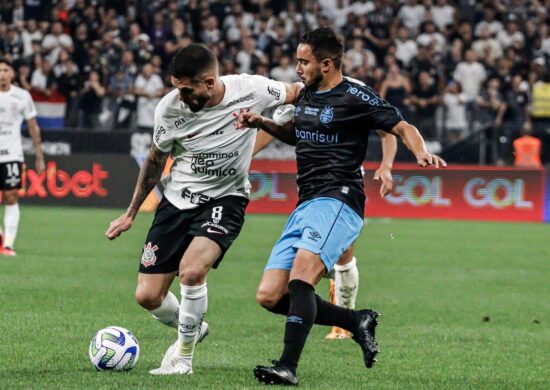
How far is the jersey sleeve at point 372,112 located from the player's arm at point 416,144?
59 millimetres

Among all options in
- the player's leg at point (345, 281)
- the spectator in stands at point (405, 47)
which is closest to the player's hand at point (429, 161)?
the player's leg at point (345, 281)

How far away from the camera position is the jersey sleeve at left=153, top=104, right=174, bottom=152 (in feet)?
24.3

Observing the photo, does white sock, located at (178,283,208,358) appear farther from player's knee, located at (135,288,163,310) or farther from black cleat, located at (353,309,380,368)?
black cleat, located at (353,309,380,368)

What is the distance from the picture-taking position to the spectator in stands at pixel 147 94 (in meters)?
22.8

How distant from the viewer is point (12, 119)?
1479 centimetres

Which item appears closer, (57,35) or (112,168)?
(112,168)

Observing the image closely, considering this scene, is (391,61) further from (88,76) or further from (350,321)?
(350,321)

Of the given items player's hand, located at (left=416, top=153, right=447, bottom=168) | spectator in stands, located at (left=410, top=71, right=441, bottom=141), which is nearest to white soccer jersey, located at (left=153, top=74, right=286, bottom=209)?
player's hand, located at (left=416, top=153, right=447, bottom=168)

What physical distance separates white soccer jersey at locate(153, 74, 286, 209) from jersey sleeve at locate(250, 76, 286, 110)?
10 cm

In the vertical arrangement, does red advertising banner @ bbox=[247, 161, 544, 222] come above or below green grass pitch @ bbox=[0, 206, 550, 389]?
below

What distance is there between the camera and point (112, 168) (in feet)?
73.6

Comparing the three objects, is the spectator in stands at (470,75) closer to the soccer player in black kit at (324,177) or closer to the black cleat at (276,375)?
the soccer player in black kit at (324,177)

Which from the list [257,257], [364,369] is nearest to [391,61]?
[257,257]

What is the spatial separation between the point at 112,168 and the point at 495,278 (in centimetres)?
1059
